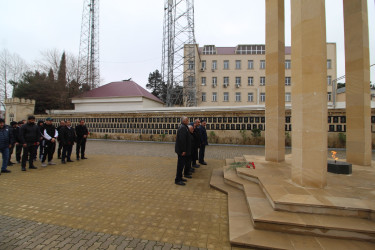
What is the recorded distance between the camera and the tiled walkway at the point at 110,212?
2.67 m

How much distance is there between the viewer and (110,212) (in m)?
3.49

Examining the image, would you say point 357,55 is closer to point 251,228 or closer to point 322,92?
point 322,92

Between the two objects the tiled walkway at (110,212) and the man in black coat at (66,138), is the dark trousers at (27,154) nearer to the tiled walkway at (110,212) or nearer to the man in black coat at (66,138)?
the tiled walkway at (110,212)

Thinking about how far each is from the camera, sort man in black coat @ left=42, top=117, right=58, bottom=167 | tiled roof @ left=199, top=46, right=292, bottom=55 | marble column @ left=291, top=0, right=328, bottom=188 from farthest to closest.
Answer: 1. tiled roof @ left=199, top=46, right=292, bottom=55
2. man in black coat @ left=42, top=117, right=58, bottom=167
3. marble column @ left=291, top=0, right=328, bottom=188

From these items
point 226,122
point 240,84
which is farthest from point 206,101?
point 226,122

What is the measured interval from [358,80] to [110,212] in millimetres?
7604

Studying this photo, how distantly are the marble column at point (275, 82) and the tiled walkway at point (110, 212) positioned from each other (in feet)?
8.38

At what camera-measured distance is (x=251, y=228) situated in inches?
112

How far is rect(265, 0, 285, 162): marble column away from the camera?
5.98m

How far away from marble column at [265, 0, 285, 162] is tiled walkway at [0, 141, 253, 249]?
2.55 metres

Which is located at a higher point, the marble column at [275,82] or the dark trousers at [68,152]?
the marble column at [275,82]

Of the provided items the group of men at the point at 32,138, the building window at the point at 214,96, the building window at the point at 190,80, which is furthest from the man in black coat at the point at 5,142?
the building window at the point at 214,96

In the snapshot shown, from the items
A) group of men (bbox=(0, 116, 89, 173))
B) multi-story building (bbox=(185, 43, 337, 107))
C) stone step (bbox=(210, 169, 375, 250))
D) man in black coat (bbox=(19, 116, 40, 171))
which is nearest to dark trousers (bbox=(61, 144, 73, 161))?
group of men (bbox=(0, 116, 89, 173))

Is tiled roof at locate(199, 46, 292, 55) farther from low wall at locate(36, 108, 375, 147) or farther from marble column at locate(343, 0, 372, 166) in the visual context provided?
marble column at locate(343, 0, 372, 166)
